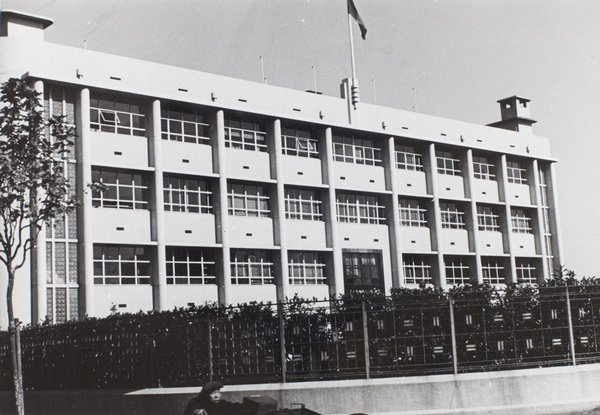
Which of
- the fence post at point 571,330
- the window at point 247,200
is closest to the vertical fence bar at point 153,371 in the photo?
the fence post at point 571,330

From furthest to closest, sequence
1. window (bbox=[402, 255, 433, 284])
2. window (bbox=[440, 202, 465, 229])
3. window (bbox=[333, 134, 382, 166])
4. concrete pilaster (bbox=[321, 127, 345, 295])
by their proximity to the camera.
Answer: window (bbox=[440, 202, 465, 229])
window (bbox=[402, 255, 433, 284])
window (bbox=[333, 134, 382, 166])
concrete pilaster (bbox=[321, 127, 345, 295])

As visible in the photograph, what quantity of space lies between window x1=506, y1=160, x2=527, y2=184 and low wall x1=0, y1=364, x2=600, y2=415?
36549 millimetres

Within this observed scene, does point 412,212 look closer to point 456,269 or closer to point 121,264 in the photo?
point 456,269

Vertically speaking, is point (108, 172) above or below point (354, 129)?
below

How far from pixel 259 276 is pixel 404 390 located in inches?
916

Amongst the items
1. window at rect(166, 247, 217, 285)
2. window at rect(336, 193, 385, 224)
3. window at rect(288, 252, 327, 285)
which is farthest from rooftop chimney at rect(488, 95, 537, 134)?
window at rect(166, 247, 217, 285)

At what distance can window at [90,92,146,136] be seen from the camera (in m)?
32.3

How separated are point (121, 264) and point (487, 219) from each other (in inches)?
987

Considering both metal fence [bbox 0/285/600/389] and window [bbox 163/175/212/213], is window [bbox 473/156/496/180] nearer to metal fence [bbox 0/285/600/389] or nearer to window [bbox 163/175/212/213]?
window [bbox 163/175/212/213]

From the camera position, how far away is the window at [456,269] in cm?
4531

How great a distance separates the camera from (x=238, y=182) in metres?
36.8

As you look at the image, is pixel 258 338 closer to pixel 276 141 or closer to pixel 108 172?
pixel 108 172

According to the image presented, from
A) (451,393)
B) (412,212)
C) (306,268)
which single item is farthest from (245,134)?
(451,393)

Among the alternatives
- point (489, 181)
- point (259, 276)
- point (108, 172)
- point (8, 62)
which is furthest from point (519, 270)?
point (8, 62)
